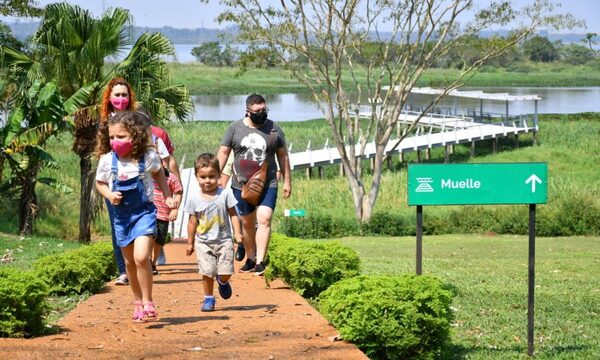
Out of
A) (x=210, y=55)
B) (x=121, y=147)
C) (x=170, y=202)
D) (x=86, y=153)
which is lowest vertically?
(x=86, y=153)

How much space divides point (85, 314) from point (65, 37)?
13.5 m

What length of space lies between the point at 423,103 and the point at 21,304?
86.8 meters

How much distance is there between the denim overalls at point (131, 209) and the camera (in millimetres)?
7730

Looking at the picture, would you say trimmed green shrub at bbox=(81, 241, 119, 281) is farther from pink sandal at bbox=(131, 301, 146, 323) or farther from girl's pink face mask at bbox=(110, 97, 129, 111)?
pink sandal at bbox=(131, 301, 146, 323)

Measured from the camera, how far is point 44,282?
805 centimetres

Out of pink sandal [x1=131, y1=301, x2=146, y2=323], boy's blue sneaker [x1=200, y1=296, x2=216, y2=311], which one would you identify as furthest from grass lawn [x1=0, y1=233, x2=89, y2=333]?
boy's blue sneaker [x1=200, y1=296, x2=216, y2=311]

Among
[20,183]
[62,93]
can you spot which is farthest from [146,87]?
[20,183]

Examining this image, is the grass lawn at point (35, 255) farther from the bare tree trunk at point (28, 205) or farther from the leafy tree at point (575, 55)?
the leafy tree at point (575, 55)

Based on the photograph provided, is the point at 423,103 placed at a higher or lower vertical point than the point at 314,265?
lower

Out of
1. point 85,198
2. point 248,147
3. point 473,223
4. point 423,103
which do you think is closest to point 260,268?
point 248,147

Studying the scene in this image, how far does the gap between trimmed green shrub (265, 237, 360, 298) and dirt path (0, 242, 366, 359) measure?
16 centimetres

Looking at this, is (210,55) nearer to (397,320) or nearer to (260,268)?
(260,268)

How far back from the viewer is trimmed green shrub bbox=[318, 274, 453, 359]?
6.89m

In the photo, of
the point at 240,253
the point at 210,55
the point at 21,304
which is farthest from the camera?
the point at 210,55
